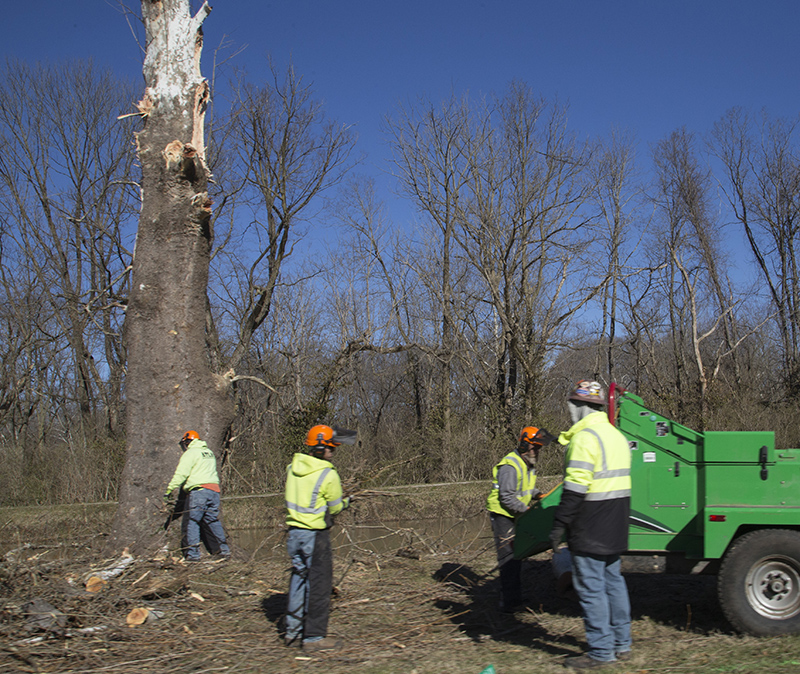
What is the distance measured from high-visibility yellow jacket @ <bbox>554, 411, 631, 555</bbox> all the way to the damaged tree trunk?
16.8 feet

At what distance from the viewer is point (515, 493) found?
6188 millimetres

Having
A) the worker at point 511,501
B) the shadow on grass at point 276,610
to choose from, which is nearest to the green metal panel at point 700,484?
the worker at point 511,501

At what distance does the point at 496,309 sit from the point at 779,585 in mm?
17402

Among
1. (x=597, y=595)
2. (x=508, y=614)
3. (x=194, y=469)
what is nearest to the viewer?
(x=597, y=595)

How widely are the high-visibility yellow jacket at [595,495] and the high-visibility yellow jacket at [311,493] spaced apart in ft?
5.93

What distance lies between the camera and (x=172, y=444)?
307 inches

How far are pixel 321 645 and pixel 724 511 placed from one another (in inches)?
130

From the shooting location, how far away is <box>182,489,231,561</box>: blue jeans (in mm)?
7750

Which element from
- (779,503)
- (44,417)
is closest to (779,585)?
(779,503)

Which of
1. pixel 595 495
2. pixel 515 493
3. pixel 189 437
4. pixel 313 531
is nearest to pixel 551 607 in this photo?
pixel 515 493

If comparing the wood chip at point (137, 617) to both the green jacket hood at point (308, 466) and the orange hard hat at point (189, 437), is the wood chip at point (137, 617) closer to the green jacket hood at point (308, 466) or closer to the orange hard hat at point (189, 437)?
the green jacket hood at point (308, 466)

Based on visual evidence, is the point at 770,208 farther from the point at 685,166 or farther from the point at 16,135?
the point at 16,135

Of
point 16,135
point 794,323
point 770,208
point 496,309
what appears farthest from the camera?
point 770,208

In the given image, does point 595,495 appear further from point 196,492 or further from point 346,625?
point 196,492
